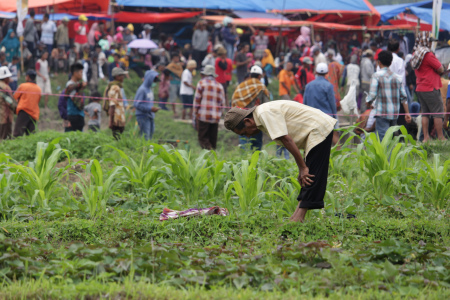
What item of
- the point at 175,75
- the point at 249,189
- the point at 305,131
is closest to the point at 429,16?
the point at 175,75

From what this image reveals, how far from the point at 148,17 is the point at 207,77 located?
12.1 m

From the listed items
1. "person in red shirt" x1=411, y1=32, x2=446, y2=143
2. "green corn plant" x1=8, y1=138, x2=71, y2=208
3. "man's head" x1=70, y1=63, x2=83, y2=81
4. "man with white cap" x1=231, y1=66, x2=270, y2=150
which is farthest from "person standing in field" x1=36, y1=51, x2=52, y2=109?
"person in red shirt" x1=411, y1=32, x2=446, y2=143

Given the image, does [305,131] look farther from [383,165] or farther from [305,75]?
[305,75]

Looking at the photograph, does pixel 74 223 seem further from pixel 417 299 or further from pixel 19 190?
pixel 417 299

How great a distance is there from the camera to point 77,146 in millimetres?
10242

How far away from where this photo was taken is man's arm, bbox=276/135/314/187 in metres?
5.46

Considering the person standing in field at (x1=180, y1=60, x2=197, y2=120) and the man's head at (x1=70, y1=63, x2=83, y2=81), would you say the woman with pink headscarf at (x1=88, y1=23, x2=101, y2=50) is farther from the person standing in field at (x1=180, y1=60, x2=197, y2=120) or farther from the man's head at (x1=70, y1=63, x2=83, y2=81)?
the man's head at (x1=70, y1=63, x2=83, y2=81)

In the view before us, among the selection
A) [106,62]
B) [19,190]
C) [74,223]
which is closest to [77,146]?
[19,190]

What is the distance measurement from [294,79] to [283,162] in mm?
7761

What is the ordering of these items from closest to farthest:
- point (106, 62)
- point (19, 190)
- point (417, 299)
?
point (417, 299), point (19, 190), point (106, 62)

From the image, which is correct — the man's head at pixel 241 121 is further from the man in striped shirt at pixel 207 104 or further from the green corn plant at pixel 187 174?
the man in striped shirt at pixel 207 104

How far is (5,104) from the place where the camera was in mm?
11688

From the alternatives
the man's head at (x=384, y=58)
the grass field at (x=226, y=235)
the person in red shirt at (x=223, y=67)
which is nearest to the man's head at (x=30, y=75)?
the grass field at (x=226, y=235)

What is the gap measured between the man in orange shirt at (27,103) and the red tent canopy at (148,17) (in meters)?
10.9
